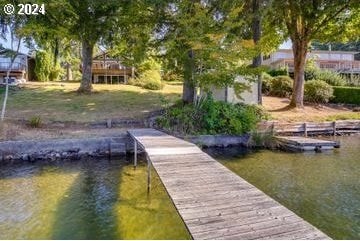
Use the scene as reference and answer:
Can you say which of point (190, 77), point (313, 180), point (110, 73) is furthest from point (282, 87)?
point (313, 180)

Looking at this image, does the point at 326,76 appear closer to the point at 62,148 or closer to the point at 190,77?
the point at 190,77

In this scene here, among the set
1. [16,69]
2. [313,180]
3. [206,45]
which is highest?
[206,45]

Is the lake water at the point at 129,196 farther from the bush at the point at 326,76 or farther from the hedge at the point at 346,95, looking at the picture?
the bush at the point at 326,76

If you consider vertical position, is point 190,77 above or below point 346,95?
above

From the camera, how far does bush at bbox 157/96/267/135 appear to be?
17281 mm

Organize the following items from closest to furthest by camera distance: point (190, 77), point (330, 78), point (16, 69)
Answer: point (190, 77) < point (330, 78) < point (16, 69)

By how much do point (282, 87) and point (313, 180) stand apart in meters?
18.6

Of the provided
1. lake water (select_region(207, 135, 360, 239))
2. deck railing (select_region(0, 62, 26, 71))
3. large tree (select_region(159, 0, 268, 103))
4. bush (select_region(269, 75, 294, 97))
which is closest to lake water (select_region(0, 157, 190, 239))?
lake water (select_region(207, 135, 360, 239))

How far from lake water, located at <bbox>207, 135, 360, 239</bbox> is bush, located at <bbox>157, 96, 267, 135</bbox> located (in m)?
1.22

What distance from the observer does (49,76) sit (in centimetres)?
3728

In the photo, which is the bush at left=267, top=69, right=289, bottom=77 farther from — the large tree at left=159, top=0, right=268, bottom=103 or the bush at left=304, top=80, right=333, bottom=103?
the large tree at left=159, top=0, right=268, bottom=103

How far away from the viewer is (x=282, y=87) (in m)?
29.2

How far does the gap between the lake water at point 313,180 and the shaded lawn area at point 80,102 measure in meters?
7.12

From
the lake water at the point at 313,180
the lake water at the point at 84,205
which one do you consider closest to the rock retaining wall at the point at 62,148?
the lake water at the point at 84,205
